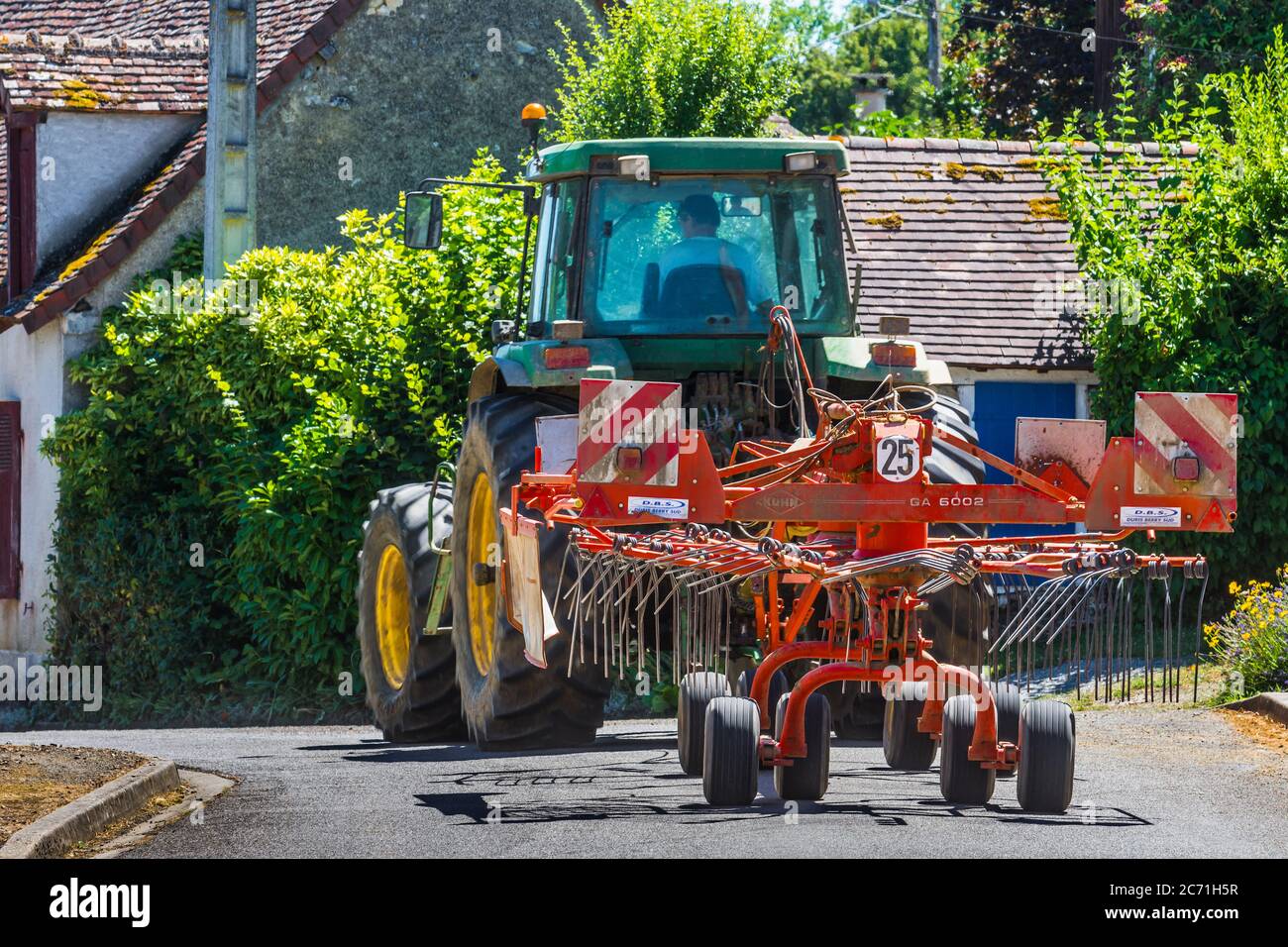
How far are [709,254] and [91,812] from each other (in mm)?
4297

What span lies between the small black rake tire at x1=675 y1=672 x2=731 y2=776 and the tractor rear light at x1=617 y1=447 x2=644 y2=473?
1482 millimetres

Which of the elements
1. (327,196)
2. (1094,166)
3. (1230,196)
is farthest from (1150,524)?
(327,196)

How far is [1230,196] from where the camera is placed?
18188mm

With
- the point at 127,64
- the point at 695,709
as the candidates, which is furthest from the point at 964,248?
the point at 695,709

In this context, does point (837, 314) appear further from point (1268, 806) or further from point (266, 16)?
point (266, 16)

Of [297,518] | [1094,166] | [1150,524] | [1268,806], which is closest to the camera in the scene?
[1150,524]

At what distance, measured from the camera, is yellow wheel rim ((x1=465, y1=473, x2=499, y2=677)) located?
1103 cm

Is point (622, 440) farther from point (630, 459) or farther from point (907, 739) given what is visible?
point (907, 739)

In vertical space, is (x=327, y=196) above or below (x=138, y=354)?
above

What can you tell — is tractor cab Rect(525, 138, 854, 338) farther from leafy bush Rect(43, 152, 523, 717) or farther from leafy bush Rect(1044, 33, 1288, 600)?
leafy bush Rect(1044, 33, 1288, 600)

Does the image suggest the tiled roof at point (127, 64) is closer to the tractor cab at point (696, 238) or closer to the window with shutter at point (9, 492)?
the window with shutter at point (9, 492)

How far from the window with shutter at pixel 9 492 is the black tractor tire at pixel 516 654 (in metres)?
12.3

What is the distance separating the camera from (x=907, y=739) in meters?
10.0

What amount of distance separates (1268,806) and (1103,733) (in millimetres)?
3126
